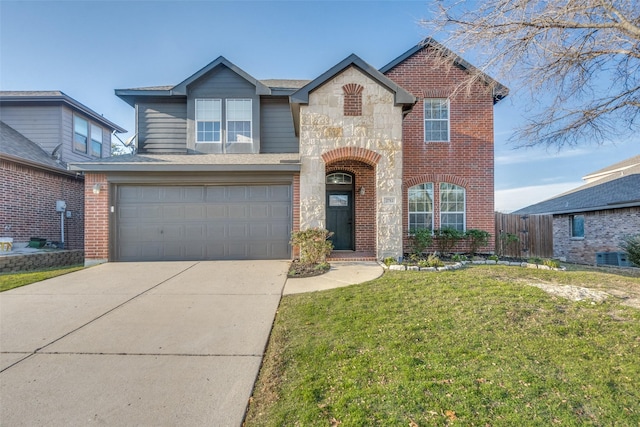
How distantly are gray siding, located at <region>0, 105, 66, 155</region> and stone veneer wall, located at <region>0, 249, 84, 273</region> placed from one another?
526cm

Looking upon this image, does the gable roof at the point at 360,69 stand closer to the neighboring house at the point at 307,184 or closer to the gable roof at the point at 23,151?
the neighboring house at the point at 307,184

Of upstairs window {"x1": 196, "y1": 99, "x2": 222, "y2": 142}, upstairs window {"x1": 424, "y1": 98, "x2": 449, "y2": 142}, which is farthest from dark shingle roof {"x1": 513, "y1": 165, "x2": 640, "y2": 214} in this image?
upstairs window {"x1": 196, "y1": 99, "x2": 222, "y2": 142}

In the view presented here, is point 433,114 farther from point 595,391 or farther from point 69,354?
point 69,354

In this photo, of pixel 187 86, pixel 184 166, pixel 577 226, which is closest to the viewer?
pixel 184 166

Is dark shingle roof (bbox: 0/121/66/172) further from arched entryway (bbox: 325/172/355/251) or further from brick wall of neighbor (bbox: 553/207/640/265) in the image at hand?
brick wall of neighbor (bbox: 553/207/640/265)

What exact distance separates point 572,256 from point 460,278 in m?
13.0

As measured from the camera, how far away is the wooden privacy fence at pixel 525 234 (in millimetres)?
10758

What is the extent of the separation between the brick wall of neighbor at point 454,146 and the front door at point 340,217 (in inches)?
72.5

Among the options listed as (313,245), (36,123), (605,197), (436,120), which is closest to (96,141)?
(36,123)

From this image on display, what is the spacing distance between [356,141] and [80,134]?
1284 centimetres

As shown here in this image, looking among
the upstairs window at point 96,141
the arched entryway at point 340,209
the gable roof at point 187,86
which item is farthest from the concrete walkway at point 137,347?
the upstairs window at point 96,141

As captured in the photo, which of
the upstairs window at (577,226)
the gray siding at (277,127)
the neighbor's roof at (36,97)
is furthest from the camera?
the upstairs window at (577,226)

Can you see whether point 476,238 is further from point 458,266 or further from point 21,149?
point 21,149

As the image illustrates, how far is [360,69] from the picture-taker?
7.93m
